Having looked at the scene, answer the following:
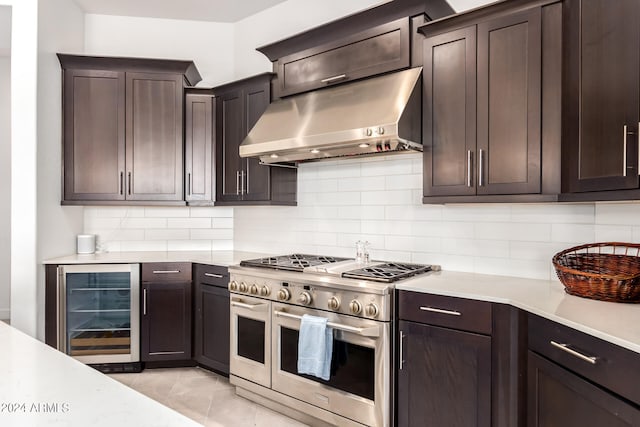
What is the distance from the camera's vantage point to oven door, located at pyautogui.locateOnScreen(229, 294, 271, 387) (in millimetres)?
2734

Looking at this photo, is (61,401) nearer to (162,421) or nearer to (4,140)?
(162,421)

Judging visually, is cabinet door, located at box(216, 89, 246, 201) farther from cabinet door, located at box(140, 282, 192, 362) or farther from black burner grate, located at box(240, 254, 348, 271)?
cabinet door, located at box(140, 282, 192, 362)

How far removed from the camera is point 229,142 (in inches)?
140

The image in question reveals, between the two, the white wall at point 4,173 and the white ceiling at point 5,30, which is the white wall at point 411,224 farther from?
the white wall at point 4,173

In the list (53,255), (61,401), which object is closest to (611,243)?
(61,401)

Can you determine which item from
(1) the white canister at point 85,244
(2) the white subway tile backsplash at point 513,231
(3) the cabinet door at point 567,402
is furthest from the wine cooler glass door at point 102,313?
(3) the cabinet door at point 567,402

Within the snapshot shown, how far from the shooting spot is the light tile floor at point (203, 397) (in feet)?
8.69

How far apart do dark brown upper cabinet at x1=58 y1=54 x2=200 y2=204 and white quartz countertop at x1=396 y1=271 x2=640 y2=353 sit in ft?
7.86

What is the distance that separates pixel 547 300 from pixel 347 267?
1176 mm

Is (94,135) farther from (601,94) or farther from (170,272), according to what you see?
(601,94)

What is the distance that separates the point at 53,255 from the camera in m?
3.38

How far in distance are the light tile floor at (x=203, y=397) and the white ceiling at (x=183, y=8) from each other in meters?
3.21

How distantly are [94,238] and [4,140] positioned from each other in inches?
86.5

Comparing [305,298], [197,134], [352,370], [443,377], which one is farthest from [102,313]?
[443,377]
